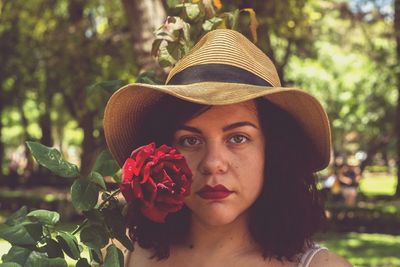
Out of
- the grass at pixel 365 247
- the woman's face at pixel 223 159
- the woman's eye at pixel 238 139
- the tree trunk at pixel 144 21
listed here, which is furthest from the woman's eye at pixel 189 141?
the grass at pixel 365 247

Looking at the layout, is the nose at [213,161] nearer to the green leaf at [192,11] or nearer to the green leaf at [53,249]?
the green leaf at [53,249]

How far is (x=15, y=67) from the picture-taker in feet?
55.2

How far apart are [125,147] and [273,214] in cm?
61

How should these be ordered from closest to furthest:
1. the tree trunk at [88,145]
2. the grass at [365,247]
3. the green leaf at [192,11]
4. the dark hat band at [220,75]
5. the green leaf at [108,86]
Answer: the dark hat band at [220,75] < the green leaf at [108,86] < the green leaf at [192,11] < the grass at [365,247] < the tree trunk at [88,145]

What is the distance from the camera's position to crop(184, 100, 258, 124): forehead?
6.96 ft

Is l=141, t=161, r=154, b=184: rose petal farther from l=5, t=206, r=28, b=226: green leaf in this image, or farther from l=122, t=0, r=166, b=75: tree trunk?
l=122, t=0, r=166, b=75: tree trunk

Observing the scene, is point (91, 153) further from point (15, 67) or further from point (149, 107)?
point (149, 107)

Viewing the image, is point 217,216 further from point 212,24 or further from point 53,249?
point 212,24

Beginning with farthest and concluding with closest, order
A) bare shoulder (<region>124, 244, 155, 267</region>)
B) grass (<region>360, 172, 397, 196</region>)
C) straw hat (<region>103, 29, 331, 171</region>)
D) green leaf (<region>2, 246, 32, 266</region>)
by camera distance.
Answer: grass (<region>360, 172, 397, 196</region>) < bare shoulder (<region>124, 244, 155, 267</region>) < straw hat (<region>103, 29, 331, 171</region>) < green leaf (<region>2, 246, 32, 266</region>)

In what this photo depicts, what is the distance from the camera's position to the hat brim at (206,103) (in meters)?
2.05

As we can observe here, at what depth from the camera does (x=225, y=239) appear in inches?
88.0

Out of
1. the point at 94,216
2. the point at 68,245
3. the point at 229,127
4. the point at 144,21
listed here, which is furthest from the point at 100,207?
the point at 144,21

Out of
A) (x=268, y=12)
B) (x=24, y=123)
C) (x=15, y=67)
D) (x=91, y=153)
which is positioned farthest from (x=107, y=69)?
(x=24, y=123)

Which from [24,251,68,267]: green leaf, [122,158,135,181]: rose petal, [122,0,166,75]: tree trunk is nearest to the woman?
[122,158,135,181]: rose petal
